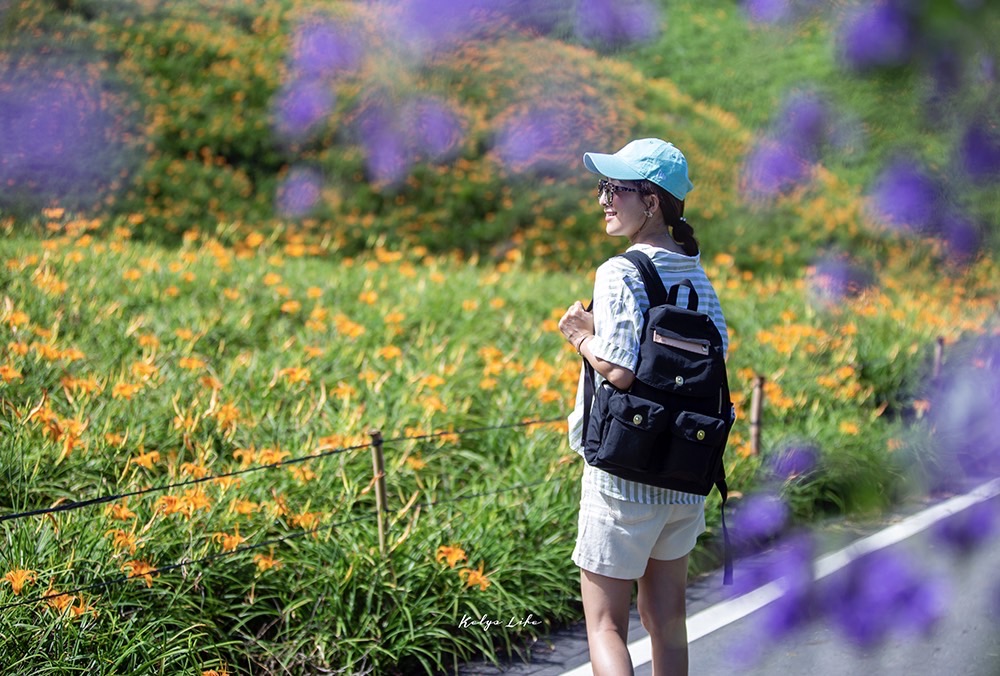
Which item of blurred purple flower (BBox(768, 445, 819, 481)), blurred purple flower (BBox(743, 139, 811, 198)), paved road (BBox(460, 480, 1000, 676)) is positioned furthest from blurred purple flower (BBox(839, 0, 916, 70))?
blurred purple flower (BBox(768, 445, 819, 481))

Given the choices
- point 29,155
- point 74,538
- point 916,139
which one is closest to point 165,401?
point 74,538

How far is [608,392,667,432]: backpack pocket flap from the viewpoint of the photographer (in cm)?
257

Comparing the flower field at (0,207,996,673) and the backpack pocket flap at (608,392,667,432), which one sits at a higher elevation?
the backpack pocket flap at (608,392,667,432)

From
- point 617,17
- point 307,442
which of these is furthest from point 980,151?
point 307,442

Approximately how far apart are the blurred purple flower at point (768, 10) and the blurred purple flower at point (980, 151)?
0.95 ft

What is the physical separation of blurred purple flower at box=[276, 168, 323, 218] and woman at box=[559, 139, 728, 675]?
26.4 ft

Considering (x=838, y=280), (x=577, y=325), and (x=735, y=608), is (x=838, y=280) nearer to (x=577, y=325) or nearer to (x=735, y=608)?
(x=577, y=325)

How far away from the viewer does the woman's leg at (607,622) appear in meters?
2.69

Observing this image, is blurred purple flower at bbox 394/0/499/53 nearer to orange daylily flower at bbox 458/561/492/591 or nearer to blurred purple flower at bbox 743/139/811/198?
orange daylily flower at bbox 458/561/492/591

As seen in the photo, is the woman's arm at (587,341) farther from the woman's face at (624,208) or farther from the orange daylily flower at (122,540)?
the orange daylily flower at (122,540)

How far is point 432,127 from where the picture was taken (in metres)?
12.8

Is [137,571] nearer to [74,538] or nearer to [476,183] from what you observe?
[74,538]

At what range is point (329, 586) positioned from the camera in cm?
368

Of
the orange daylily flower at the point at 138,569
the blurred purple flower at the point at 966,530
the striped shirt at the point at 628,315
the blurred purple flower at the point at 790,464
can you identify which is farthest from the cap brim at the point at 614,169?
the blurred purple flower at the point at 790,464
